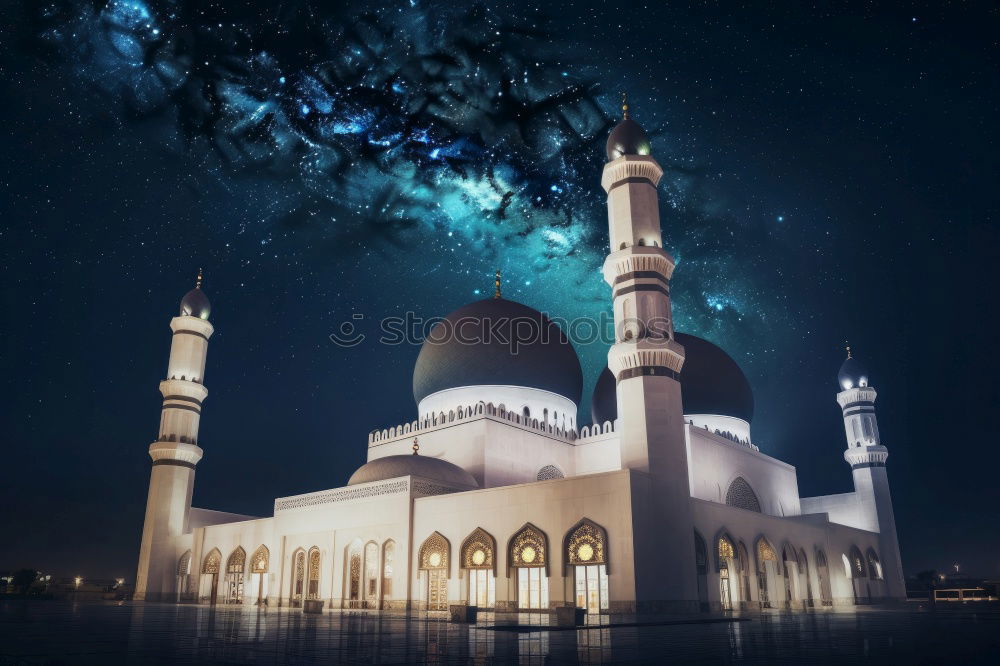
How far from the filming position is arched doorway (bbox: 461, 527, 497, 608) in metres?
17.4

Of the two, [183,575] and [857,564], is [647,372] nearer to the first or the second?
[857,564]

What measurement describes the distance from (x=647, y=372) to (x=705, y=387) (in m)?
8.19

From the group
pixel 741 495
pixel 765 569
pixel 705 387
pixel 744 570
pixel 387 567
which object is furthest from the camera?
pixel 705 387

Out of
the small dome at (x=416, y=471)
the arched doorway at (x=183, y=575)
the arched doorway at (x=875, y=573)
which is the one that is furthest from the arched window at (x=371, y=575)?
the arched doorway at (x=875, y=573)

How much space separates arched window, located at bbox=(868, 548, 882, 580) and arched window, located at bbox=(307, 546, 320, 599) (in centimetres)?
1938

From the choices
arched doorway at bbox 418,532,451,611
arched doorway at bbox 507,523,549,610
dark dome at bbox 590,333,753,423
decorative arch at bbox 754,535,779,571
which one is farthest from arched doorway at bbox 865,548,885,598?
arched doorway at bbox 418,532,451,611

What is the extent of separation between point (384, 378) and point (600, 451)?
14.7 metres

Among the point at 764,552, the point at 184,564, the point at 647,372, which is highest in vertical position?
the point at 647,372

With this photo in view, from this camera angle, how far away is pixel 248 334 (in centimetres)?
3238

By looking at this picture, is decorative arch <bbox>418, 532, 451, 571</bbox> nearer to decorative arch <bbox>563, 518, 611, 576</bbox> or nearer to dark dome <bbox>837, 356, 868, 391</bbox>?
decorative arch <bbox>563, 518, 611, 576</bbox>

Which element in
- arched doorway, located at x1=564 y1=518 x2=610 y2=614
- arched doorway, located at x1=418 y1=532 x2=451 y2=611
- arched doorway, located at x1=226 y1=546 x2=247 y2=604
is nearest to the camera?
arched doorway, located at x1=564 y1=518 x2=610 y2=614

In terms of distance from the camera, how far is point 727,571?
60.4ft

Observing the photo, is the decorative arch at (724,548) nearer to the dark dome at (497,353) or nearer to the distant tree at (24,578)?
the dark dome at (497,353)

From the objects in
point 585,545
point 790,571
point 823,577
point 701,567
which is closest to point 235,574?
point 585,545
